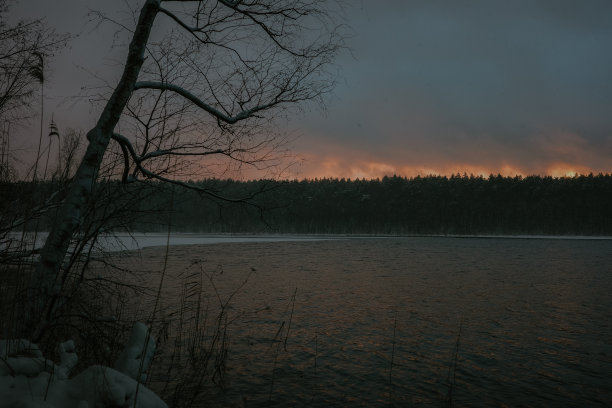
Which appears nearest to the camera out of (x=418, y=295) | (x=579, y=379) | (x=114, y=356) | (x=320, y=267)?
(x=114, y=356)

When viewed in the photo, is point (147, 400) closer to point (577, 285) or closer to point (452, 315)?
point (452, 315)

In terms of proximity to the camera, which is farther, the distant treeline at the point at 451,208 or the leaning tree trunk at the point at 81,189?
the distant treeline at the point at 451,208

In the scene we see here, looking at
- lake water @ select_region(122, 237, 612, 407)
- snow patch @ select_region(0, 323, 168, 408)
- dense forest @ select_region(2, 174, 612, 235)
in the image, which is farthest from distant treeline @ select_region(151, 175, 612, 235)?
snow patch @ select_region(0, 323, 168, 408)

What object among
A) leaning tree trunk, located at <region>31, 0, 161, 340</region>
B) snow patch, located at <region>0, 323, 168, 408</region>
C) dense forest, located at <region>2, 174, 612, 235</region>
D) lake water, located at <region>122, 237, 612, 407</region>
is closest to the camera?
snow patch, located at <region>0, 323, 168, 408</region>

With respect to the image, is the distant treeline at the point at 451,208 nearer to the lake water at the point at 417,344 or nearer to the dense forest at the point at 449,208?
the dense forest at the point at 449,208

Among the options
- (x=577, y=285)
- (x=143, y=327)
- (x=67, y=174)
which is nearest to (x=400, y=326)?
(x=143, y=327)

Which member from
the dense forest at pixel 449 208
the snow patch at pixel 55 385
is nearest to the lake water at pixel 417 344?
the snow patch at pixel 55 385

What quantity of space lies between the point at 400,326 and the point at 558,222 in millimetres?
97242

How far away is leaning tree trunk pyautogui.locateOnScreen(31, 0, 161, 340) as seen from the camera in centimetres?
385

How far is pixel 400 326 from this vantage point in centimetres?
1002

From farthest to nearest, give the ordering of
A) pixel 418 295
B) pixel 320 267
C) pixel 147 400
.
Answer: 1. pixel 320 267
2. pixel 418 295
3. pixel 147 400

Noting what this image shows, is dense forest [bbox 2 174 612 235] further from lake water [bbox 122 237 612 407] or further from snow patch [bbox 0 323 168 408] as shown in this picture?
snow patch [bbox 0 323 168 408]

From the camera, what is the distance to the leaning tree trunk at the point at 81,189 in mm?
3848

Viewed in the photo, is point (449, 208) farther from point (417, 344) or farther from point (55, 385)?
point (55, 385)
